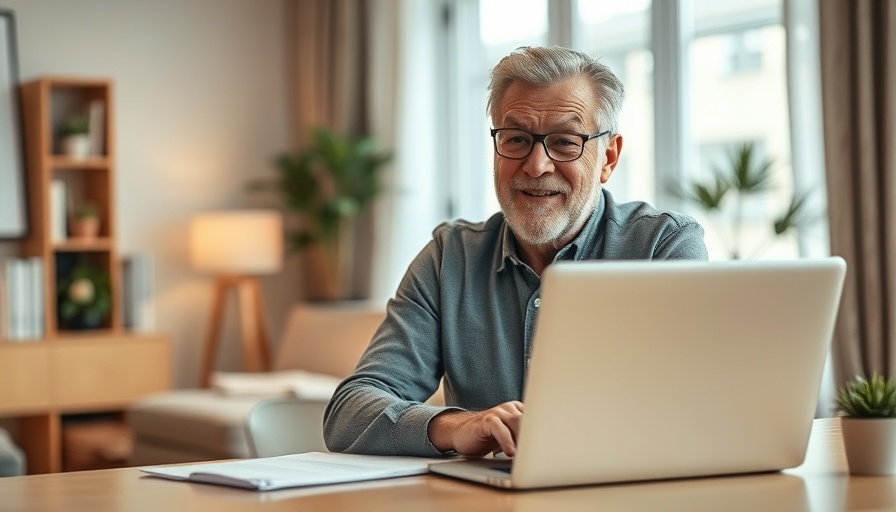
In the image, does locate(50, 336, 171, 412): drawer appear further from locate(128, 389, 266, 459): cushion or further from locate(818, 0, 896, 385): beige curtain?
locate(818, 0, 896, 385): beige curtain

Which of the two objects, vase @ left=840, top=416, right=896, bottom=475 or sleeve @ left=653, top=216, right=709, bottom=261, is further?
sleeve @ left=653, top=216, right=709, bottom=261

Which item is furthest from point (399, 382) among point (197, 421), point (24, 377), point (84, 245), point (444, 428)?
point (84, 245)

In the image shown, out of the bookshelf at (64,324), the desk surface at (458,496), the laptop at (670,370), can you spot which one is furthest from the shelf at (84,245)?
the laptop at (670,370)

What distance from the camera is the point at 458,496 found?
1.39 m

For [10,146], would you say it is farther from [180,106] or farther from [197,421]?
[197,421]

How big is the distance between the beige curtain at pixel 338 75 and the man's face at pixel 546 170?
413 centimetres

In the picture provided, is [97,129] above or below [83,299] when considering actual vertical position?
above

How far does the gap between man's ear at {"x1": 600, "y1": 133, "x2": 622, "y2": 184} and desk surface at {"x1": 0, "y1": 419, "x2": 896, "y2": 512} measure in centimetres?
78

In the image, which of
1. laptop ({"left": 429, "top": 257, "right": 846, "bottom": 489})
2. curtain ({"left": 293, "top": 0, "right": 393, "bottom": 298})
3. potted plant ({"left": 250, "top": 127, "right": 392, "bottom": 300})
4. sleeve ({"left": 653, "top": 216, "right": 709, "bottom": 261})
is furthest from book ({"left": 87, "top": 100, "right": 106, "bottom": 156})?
laptop ({"left": 429, "top": 257, "right": 846, "bottom": 489})

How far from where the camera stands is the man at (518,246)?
2037 millimetres

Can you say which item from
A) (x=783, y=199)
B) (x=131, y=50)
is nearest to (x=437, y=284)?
(x=783, y=199)

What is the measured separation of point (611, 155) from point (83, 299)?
396 cm

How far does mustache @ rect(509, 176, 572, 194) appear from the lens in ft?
6.76

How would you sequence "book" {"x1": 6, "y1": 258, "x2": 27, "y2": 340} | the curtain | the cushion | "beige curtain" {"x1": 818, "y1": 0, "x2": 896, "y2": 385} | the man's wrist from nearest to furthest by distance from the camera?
the man's wrist
"beige curtain" {"x1": 818, "y1": 0, "x2": 896, "y2": 385}
the cushion
"book" {"x1": 6, "y1": 258, "x2": 27, "y2": 340}
the curtain
